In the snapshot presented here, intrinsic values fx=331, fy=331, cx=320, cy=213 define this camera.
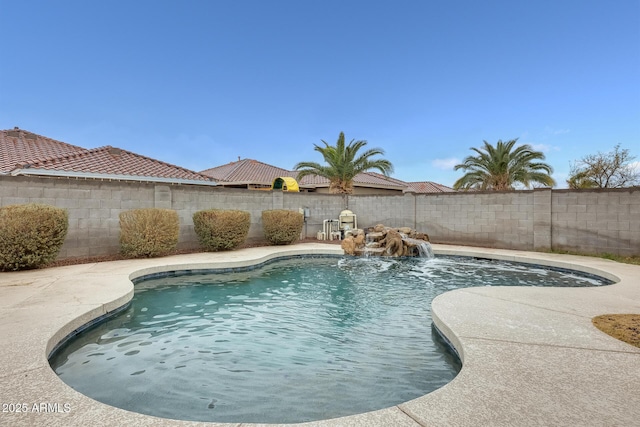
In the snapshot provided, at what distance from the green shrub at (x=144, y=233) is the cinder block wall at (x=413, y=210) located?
593 mm

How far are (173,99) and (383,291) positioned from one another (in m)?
15.6

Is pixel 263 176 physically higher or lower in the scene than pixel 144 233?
higher

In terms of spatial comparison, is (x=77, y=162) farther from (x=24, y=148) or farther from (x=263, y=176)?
(x=263, y=176)

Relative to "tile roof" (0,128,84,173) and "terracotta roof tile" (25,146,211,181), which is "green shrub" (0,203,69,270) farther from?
"tile roof" (0,128,84,173)

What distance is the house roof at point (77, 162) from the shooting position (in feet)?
40.0

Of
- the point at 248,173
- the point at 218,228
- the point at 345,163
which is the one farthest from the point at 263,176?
the point at 218,228

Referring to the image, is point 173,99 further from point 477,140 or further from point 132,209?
point 477,140

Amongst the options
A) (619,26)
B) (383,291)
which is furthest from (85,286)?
(619,26)

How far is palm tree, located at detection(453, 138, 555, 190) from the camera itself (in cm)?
1762

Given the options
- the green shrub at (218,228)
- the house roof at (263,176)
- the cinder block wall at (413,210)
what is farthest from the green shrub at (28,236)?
the house roof at (263,176)

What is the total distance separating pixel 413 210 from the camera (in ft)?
46.3

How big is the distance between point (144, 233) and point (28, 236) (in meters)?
2.47

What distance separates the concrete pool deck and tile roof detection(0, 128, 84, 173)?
9913mm

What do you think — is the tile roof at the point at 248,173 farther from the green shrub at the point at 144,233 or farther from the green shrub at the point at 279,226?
the green shrub at the point at 144,233
